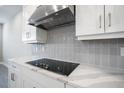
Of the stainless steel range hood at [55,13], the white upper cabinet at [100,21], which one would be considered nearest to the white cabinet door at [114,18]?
the white upper cabinet at [100,21]

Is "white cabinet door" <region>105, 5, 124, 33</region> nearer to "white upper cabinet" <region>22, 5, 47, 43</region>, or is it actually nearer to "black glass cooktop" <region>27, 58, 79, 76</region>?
"black glass cooktop" <region>27, 58, 79, 76</region>

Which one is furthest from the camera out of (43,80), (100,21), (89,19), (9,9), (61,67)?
(9,9)

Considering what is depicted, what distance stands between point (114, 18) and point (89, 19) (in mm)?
306

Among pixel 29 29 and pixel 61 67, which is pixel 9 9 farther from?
pixel 61 67

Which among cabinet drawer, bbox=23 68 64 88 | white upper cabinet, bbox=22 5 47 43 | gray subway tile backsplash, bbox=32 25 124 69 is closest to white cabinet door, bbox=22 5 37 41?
white upper cabinet, bbox=22 5 47 43

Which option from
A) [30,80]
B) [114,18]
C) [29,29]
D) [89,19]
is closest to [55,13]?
[89,19]

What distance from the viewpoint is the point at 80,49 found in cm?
193

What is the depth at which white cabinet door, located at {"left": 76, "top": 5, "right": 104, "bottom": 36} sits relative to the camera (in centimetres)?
126

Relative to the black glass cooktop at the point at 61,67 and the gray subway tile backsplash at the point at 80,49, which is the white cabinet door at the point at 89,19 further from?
the black glass cooktop at the point at 61,67

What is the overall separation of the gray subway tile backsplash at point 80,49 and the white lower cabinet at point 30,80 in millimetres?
683
